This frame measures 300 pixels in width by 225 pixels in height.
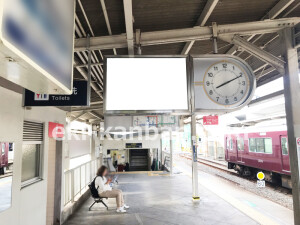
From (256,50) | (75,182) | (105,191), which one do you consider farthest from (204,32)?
(75,182)

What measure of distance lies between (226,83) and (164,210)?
4469 mm

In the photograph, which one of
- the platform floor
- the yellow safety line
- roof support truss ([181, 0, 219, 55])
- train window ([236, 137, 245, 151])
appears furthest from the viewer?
train window ([236, 137, 245, 151])

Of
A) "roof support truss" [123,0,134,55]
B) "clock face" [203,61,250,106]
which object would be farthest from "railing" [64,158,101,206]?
"clock face" [203,61,250,106]

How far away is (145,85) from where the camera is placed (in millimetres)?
2699

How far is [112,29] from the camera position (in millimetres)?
3896

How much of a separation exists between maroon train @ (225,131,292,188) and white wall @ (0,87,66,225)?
929 centimetres

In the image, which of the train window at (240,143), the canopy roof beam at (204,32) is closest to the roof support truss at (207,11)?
the canopy roof beam at (204,32)

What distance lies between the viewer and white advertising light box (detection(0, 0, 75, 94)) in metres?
0.83

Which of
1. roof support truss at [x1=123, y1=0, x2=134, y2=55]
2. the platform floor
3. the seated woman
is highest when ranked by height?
roof support truss at [x1=123, y1=0, x2=134, y2=55]

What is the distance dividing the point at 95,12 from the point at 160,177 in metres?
9.00

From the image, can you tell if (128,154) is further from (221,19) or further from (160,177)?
(221,19)

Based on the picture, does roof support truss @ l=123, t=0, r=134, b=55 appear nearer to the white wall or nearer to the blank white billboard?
the blank white billboard

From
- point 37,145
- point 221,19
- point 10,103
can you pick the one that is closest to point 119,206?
point 37,145

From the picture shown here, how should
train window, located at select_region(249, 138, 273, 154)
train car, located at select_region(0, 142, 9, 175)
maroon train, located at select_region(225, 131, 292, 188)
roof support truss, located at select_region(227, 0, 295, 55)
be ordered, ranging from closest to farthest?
train car, located at select_region(0, 142, 9, 175)
roof support truss, located at select_region(227, 0, 295, 55)
maroon train, located at select_region(225, 131, 292, 188)
train window, located at select_region(249, 138, 273, 154)
